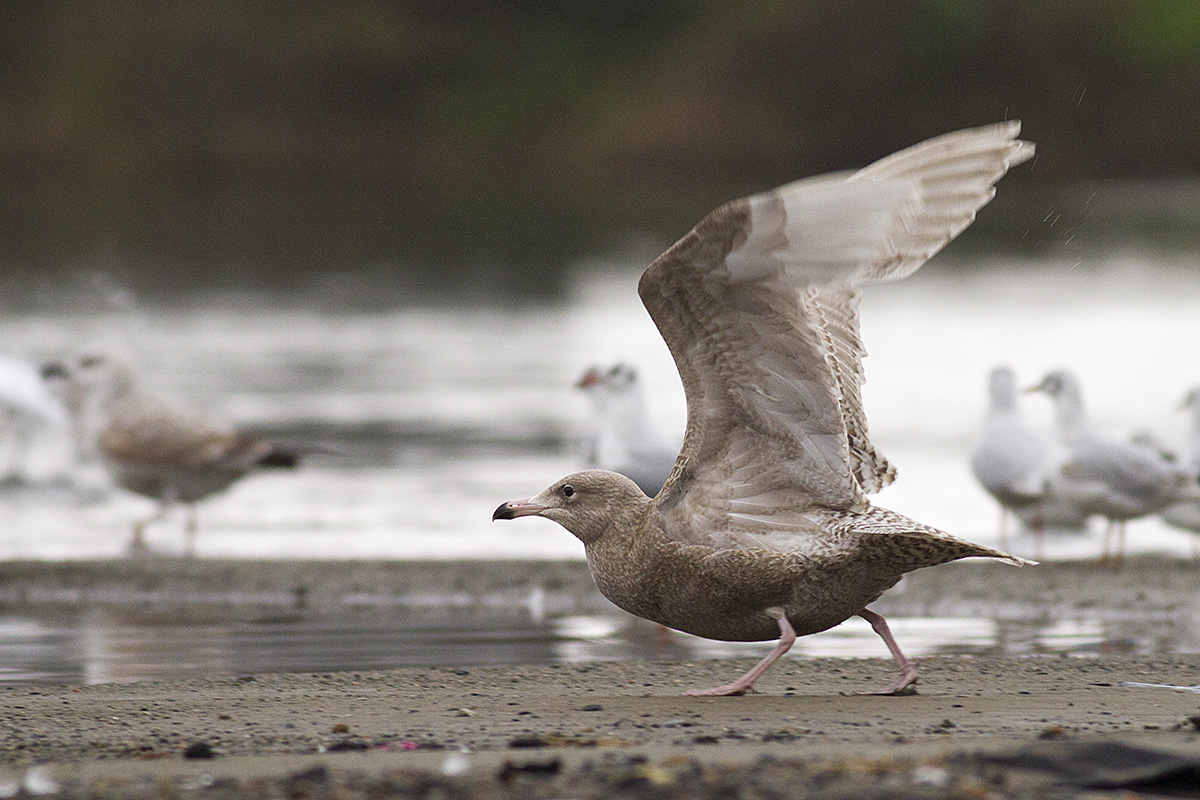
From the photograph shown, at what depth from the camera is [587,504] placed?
7801 millimetres

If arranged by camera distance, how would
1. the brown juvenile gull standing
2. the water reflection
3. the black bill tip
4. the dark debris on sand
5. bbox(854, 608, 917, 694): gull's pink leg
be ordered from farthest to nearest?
1. the black bill tip
2. the water reflection
3. bbox(854, 608, 917, 694): gull's pink leg
4. the brown juvenile gull standing
5. the dark debris on sand

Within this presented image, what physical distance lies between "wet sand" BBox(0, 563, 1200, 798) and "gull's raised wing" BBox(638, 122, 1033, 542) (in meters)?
0.84

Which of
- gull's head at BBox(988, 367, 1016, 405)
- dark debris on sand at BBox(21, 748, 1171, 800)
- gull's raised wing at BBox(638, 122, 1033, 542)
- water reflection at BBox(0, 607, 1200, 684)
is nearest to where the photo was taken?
dark debris on sand at BBox(21, 748, 1171, 800)

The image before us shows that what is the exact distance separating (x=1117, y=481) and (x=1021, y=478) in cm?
65

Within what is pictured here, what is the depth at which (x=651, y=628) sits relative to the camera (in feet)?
34.2

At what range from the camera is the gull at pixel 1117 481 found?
12.4 metres

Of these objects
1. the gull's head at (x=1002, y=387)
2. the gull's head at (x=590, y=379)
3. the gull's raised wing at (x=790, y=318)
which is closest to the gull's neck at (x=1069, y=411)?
the gull's head at (x=1002, y=387)

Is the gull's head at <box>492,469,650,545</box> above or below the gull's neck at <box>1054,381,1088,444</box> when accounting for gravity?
below

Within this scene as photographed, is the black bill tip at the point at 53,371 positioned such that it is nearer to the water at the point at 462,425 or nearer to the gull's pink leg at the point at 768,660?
the water at the point at 462,425

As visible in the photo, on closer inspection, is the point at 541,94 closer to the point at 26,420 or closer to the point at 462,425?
the point at 462,425

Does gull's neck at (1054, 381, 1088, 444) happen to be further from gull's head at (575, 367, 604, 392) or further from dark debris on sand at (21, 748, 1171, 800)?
dark debris on sand at (21, 748, 1171, 800)

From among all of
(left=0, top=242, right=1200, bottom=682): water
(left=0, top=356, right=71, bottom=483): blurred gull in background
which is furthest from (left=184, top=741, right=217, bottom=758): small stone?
(left=0, top=356, right=71, bottom=483): blurred gull in background

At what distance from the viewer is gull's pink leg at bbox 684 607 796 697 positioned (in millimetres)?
7453

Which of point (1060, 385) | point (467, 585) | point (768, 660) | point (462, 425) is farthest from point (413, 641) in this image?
point (462, 425)
